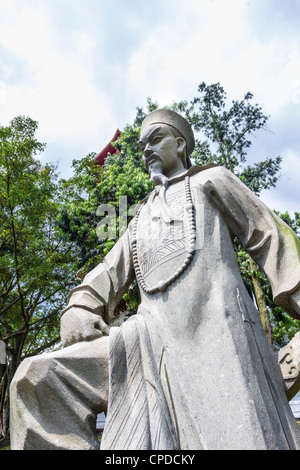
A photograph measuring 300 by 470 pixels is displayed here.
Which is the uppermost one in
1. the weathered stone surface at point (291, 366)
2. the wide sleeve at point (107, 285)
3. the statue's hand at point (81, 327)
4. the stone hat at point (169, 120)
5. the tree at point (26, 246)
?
the tree at point (26, 246)

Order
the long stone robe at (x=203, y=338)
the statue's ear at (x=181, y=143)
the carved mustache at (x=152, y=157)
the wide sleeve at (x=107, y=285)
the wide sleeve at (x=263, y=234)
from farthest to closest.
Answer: the statue's ear at (x=181, y=143)
the carved mustache at (x=152, y=157)
the wide sleeve at (x=107, y=285)
the wide sleeve at (x=263, y=234)
the long stone robe at (x=203, y=338)

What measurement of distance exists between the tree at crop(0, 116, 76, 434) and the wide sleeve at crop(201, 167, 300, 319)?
8.16 m

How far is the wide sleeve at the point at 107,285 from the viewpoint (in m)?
3.04

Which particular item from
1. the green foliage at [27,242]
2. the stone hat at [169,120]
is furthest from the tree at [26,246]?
the stone hat at [169,120]

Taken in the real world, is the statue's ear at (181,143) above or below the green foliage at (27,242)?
below

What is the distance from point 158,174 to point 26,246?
9.88 metres

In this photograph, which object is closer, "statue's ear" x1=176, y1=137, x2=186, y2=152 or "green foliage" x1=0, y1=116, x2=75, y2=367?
"statue's ear" x1=176, y1=137, x2=186, y2=152

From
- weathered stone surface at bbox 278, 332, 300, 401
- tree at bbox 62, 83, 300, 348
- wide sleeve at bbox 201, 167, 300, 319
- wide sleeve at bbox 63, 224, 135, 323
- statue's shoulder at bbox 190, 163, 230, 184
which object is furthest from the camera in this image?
tree at bbox 62, 83, 300, 348

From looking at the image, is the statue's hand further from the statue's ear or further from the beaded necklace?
the statue's ear

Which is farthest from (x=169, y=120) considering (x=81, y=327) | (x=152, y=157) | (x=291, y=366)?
(x=291, y=366)

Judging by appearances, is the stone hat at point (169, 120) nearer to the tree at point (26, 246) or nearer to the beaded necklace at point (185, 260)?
the beaded necklace at point (185, 260)

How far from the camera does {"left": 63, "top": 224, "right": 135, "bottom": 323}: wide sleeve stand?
3041mm

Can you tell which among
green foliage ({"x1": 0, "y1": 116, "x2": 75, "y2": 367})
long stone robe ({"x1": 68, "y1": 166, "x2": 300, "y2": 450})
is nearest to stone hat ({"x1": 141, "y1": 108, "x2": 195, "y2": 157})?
long stone robe ({"x1": 68, "y1": 166, "x2": 300, "y2": 450})

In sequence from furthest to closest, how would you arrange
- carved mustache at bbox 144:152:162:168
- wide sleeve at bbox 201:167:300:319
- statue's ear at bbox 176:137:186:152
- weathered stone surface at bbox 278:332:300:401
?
1. statue's ear at bbox 176:137:186:152
2. carved mustache at bbox 144:152:162:168
3. wide sleeve at bbox 201:167:300:319
4. weathered stone surface at bbox 278:332:300:401
